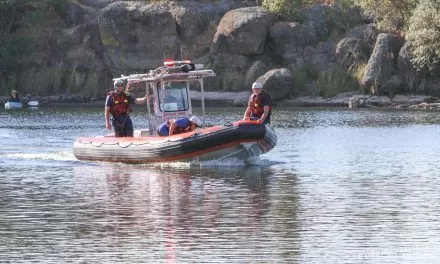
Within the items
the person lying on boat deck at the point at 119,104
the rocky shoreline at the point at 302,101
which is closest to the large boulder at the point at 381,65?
the rocky shoreline at the point at 302,101

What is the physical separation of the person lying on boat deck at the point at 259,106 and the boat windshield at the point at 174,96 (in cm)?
234

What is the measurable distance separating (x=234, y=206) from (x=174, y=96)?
9.25 meters

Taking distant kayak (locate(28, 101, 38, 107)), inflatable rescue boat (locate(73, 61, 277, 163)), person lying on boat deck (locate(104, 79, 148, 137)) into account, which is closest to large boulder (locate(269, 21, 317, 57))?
distant kayak (locate(28, 101, 38, 107))

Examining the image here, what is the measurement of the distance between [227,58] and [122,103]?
31.9 m

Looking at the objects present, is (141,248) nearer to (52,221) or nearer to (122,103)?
(52,221)

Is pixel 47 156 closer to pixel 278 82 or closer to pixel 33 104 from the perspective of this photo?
pixel 278 82

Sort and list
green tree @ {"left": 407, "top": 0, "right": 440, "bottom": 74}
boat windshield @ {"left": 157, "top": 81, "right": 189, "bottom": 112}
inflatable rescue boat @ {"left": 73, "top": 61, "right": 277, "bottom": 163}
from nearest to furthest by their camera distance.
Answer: inflatable rescue boat @ {"left": 73, "top": 61, "right": 277, "bottom": 163}
boat windshield @ {"left": 157, "top": 81, "right": 189, "bottom": 112}
green tree @ {"left": 407, "top": 0, "right": 440, "bottom": 74}

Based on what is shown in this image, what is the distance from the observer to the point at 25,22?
215ft

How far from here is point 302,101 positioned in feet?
188

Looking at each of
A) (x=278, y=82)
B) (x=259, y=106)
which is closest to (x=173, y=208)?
(x=259, y=106)

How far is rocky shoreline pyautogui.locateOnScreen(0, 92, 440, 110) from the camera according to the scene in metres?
55.0

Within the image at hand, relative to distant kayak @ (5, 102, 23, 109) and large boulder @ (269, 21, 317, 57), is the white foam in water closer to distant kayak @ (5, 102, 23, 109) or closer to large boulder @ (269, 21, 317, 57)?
distant kayak @ (5, 102, 23, 109)

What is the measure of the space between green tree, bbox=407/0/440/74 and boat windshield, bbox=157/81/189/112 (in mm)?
25897

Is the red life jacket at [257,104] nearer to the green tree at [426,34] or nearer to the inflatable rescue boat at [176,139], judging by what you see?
the inflatable rescue boat at [176,139]
